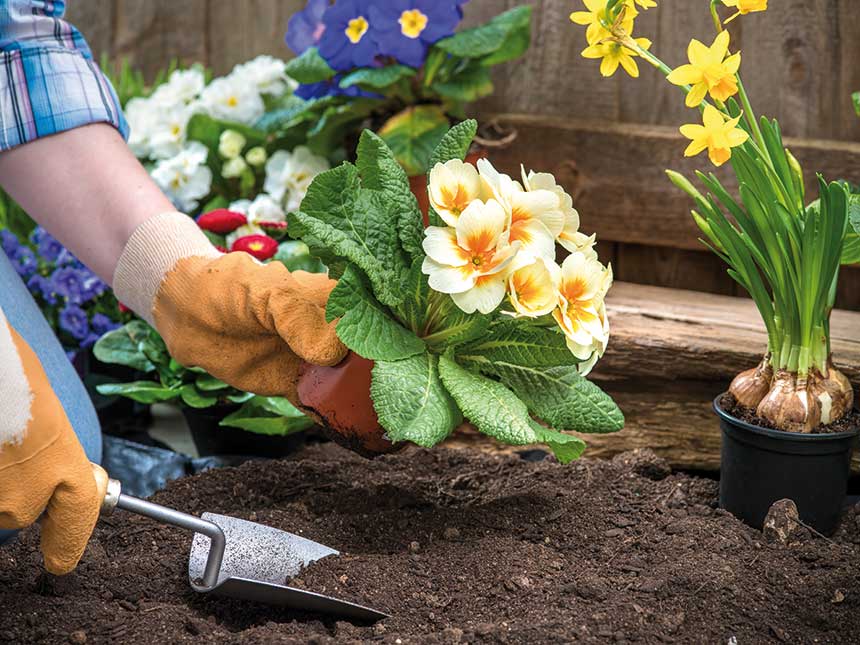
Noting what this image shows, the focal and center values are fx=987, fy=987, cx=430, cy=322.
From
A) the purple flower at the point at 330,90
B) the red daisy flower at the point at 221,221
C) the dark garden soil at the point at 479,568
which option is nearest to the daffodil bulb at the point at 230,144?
the purple flower at the point at 330,90

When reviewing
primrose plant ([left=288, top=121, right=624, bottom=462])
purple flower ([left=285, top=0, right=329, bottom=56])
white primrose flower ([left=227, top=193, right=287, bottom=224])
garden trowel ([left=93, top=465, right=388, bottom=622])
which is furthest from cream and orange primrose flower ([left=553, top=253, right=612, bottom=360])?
purple flower ([left=285, top=0, right=329, bottom=56])

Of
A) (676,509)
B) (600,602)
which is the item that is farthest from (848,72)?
(600,602)

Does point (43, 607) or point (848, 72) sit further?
point (848, 72)

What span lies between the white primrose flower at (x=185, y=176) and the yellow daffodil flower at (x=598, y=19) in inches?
53.5

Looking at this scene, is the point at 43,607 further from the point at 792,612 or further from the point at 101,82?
the point at 792,612

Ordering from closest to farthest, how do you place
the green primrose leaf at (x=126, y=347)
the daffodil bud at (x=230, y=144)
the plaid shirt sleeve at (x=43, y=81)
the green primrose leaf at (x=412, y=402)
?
the green primrose leaf at (x=412, y=402), the plaid shirt sleeve at (x=43, y=81), the green primrose leaf at (x=126, y=347), the daffodil bud at (x=230, y=144)

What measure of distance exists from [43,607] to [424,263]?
0.70 meters

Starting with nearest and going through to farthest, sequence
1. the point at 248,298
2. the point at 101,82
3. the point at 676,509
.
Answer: the point at 248,298, the point at 676,509, the point at 101,82

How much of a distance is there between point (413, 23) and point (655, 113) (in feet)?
2.05

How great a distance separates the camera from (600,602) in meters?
1.32

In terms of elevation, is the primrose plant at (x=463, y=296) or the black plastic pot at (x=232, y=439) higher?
the primrose plant at (x=463, y=296)

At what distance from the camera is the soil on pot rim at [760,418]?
1540 mm

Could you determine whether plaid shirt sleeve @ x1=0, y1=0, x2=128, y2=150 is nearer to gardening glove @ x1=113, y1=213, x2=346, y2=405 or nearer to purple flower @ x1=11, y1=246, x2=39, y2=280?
gardening glove @ x1=113, y1=213, x2=346, y2=405

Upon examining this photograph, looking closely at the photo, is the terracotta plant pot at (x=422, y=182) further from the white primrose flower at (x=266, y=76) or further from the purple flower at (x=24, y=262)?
the purple flower at (x=24, y=262)
